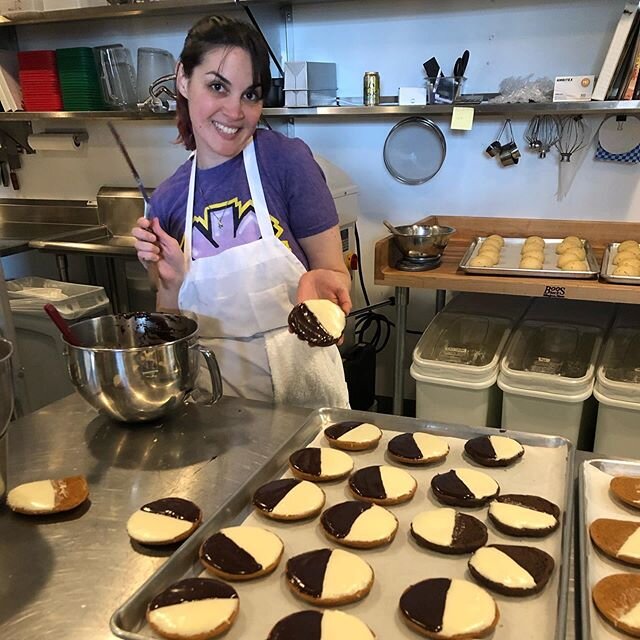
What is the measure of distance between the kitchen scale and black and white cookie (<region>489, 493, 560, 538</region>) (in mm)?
1566

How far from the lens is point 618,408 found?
2.12m

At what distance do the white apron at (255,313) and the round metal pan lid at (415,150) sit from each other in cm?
148

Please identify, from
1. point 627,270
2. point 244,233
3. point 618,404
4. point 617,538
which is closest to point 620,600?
point 617,538

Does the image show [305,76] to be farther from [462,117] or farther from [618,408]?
[618,408]

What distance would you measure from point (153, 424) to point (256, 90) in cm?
79

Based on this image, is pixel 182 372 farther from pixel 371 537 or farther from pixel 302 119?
pixel 302 119

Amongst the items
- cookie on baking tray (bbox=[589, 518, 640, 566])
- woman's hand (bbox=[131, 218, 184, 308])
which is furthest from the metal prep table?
woman's hand (bbox=[131, 218, 184, 308])

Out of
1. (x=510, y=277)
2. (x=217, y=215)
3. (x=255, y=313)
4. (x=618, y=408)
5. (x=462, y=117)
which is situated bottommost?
(x=618, y=408)

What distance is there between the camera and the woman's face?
1.43m

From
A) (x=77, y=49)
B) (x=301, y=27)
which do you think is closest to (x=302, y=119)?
(x=301, y=27)

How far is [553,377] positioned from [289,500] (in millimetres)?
1527

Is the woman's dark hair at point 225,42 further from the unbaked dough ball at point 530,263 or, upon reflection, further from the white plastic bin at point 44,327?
the white plastic bin at point 44,327

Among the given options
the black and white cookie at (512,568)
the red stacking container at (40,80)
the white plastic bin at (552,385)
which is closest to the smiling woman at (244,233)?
the black and white cookie at (512,568)

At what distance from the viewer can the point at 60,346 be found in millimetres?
2678
